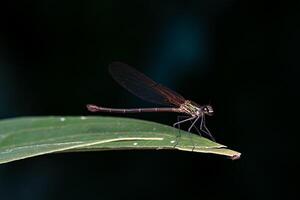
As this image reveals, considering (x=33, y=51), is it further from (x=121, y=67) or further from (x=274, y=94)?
(x=274, y=94)

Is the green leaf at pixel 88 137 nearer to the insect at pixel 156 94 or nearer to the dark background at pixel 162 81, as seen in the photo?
the insect at pixel 156 94

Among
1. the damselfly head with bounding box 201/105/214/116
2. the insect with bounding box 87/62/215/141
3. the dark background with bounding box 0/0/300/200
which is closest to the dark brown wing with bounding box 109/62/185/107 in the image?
the insect with bounding box 87/62/215/141

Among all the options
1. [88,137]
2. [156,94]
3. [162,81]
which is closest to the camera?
[88,137]

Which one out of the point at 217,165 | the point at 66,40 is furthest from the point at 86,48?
the point at 217,165

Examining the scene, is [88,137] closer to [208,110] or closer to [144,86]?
[144,86]

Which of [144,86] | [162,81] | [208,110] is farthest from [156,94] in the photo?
[162,81]

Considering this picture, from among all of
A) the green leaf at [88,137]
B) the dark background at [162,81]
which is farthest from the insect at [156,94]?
the green leaf at [88,137]
